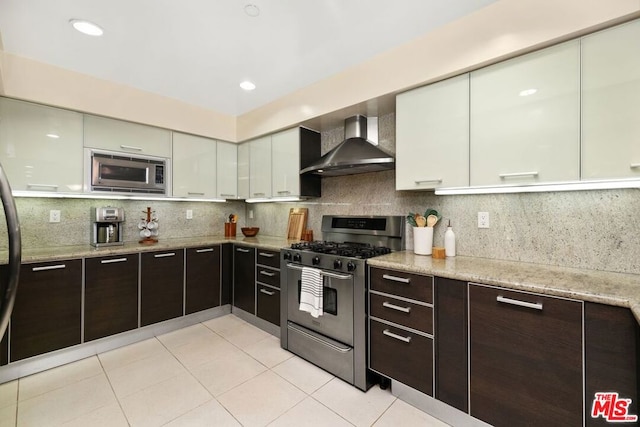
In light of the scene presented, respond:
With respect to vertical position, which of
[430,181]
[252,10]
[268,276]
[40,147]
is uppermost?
[252,10]

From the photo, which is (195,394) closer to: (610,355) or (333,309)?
(333,309)

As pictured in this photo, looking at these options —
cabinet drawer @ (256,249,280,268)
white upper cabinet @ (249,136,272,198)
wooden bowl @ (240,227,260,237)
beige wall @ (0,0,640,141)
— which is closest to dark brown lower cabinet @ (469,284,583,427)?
beige wall @ (0,0,640,141)

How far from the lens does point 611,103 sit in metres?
1.35

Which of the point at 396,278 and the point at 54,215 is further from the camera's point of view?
the point at 54,215

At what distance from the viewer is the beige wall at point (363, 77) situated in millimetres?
1460

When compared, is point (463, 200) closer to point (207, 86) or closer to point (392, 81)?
point (392, 81)

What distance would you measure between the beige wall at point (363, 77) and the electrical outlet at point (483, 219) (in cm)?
101

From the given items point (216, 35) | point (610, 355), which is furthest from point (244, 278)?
point (610, 355)

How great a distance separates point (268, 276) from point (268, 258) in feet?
0.59

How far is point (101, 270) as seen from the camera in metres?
2.35

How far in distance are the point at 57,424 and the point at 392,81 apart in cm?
310

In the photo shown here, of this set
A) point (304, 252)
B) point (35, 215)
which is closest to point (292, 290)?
point (304, 252)

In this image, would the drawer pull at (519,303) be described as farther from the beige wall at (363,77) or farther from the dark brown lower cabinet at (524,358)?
the beige wall at (363,77)

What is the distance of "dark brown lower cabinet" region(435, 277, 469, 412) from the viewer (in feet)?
4.97
